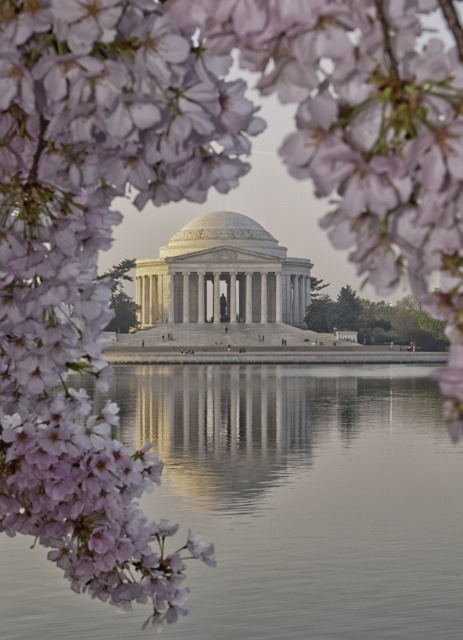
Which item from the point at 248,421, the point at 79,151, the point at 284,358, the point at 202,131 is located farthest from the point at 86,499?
the point at 284,358

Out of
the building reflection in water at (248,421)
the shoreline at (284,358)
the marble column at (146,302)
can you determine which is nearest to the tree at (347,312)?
the marble column at (146,302)

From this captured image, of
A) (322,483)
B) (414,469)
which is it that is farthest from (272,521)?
(414,469)

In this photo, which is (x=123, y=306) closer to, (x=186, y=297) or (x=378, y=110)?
(x=186, y=297)

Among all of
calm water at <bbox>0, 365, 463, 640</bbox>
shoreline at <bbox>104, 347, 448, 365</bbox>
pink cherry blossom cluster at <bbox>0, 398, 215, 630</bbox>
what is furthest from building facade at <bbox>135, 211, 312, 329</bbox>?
pink cherry blossom cluster at <bbox>0, 398, 215, 630</bbox>

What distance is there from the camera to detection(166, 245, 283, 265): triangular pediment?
138575 mm

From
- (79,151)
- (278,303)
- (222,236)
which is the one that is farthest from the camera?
(222,236)

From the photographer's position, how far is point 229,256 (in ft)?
455

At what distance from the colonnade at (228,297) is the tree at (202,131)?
133 m

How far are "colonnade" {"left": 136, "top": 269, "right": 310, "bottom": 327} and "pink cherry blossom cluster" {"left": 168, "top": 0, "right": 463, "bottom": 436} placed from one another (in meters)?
134

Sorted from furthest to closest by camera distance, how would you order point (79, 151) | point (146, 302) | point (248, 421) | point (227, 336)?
1. point (146, 302)
2. point (227, 336)
3. point (248, 421)
4. point (79, 151)

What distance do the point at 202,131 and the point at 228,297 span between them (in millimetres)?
137964

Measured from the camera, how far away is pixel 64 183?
10.6ft

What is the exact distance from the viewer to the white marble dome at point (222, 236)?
471 feet

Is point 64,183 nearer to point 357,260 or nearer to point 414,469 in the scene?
point 357,260
